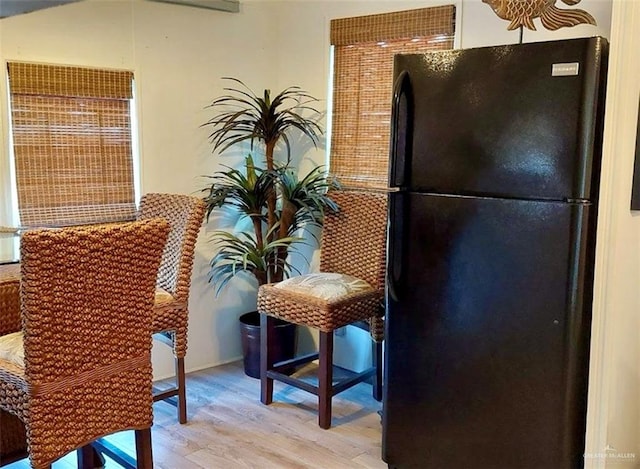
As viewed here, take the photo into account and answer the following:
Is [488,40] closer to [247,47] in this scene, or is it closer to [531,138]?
[531,138]

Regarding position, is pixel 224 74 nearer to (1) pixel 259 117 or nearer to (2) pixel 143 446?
(1) pixel 259 117

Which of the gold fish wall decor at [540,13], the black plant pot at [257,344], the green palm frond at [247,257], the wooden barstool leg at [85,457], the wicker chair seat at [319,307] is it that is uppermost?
the gold fish wall decor at [540,13]

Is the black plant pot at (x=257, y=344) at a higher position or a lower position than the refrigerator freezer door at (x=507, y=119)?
lower

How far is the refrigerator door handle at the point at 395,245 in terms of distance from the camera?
2.57 meters

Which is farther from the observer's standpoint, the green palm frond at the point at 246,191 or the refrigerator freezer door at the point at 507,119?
the green palm frond at the point at 246,191

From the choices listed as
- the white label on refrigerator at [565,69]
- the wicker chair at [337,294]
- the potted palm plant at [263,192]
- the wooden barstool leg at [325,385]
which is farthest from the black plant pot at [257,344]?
the white label on refrigerator at [565,69]

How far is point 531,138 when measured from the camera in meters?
2.23

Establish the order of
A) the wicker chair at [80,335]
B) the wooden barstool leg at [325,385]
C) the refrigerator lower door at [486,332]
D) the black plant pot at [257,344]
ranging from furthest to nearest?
the black plant pot at [257,344]
the wooden barstool leg at [325,385]
the refrigerator lower door at [486,332]
the wicker chair at [80,335]

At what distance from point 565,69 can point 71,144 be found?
2336mm

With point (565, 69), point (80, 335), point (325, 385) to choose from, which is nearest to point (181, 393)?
point (325, 385)

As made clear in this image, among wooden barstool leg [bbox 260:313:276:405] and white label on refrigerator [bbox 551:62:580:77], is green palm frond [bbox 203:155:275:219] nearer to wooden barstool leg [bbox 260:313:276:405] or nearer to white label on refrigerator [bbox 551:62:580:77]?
wooden barstool leg [bbox 260:313:276:405]

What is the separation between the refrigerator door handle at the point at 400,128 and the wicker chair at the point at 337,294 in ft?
2.71

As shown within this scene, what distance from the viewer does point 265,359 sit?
3459mm

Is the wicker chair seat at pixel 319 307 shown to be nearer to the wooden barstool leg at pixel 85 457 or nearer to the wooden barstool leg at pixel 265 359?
the wooden barstool leg at pixel 265 359
